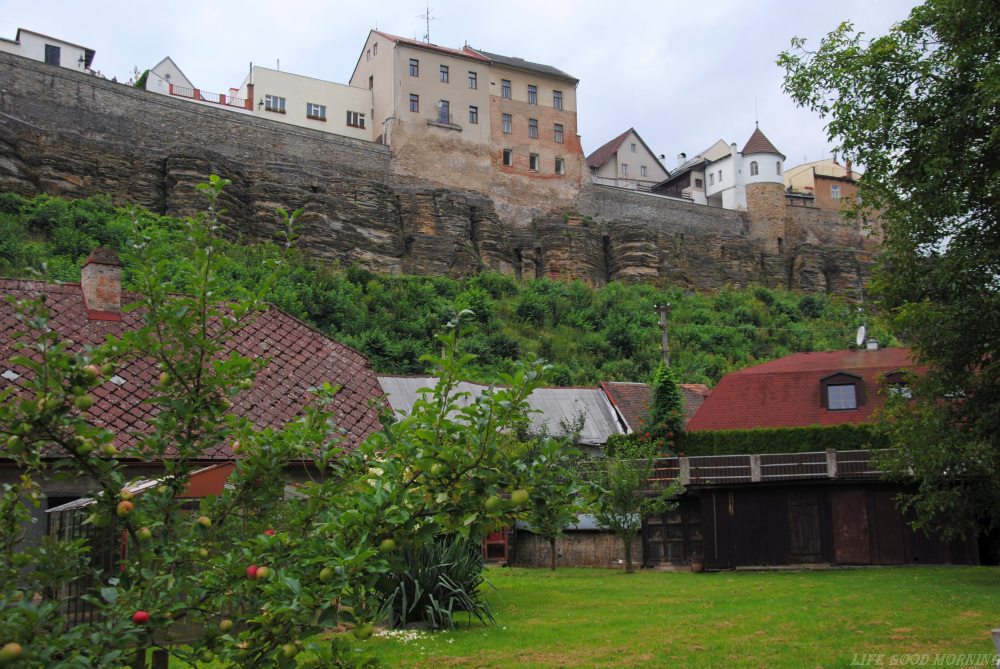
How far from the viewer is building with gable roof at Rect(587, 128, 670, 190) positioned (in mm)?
82562

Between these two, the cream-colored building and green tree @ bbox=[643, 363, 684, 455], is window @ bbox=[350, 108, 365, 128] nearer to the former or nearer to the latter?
the cream-colored building

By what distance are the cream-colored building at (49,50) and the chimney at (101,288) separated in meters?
44.5

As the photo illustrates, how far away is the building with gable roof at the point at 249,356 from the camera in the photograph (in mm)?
14086

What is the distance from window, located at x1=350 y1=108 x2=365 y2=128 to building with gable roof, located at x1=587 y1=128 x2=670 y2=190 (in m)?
24.6

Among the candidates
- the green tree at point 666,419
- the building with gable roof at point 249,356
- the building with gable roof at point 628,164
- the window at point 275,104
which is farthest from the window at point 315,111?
the building with gable roof at point 249,356

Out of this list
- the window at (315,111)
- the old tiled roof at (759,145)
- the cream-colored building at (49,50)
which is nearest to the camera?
the cream-colored building at (49,50)

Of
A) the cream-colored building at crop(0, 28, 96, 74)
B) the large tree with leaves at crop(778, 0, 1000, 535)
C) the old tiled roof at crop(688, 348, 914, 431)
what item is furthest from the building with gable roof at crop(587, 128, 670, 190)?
the large tree with leaves at crop(778, 0, 1000, 535)

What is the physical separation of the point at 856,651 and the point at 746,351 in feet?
142

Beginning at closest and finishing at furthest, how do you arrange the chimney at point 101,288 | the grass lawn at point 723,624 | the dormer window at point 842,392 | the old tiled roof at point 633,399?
the grass lawn at point 723,624 < the chimney at point 101,288 < the dormer window at point 842,392 < the old tiled roof at point 633,399

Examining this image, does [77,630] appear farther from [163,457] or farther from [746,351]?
[746,351]

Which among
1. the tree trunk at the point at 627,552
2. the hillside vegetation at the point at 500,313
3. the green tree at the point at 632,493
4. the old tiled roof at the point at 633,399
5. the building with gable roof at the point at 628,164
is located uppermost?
the building with gable roof at the point at 628,164

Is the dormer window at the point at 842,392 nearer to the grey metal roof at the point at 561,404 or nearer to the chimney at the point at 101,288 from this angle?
the grey metal roof at the point at 561,404

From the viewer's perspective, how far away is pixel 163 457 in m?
5.03

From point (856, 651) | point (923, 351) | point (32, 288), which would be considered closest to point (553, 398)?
point (923, 351)
